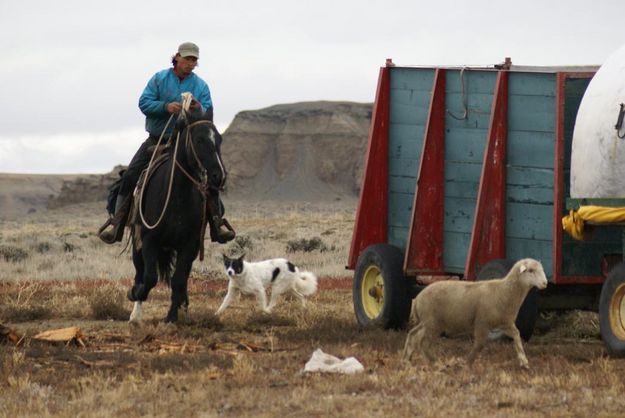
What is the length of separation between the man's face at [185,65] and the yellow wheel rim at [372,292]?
9.53 feet

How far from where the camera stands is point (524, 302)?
507 inches

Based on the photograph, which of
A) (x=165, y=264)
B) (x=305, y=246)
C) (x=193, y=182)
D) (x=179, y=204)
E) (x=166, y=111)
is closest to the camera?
(x=193, y=182)

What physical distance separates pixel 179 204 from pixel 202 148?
28.6 inches

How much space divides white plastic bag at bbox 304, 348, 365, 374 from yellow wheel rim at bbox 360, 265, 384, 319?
3.70 m

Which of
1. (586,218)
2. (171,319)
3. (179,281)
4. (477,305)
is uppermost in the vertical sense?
(586,218)

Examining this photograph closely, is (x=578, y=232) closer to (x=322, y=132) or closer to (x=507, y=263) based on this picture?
(x=507, y=263)

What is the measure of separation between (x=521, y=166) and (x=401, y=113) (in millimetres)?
2202

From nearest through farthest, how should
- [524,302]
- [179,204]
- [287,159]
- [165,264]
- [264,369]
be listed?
[264,369], [524,302], [179,204], [165,264], [287,159]

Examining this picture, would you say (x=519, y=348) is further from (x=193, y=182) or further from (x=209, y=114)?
(x=209, y=114)

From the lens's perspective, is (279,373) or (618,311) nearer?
(279,373)

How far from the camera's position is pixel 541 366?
11.4 metres

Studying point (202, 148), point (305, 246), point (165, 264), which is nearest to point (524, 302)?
point (202, 148)

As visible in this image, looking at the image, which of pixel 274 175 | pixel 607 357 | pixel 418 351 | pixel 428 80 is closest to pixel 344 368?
pixel 418 351

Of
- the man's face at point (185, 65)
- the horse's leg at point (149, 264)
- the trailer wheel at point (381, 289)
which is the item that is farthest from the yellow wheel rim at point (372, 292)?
the man's face at point (185, 65)
